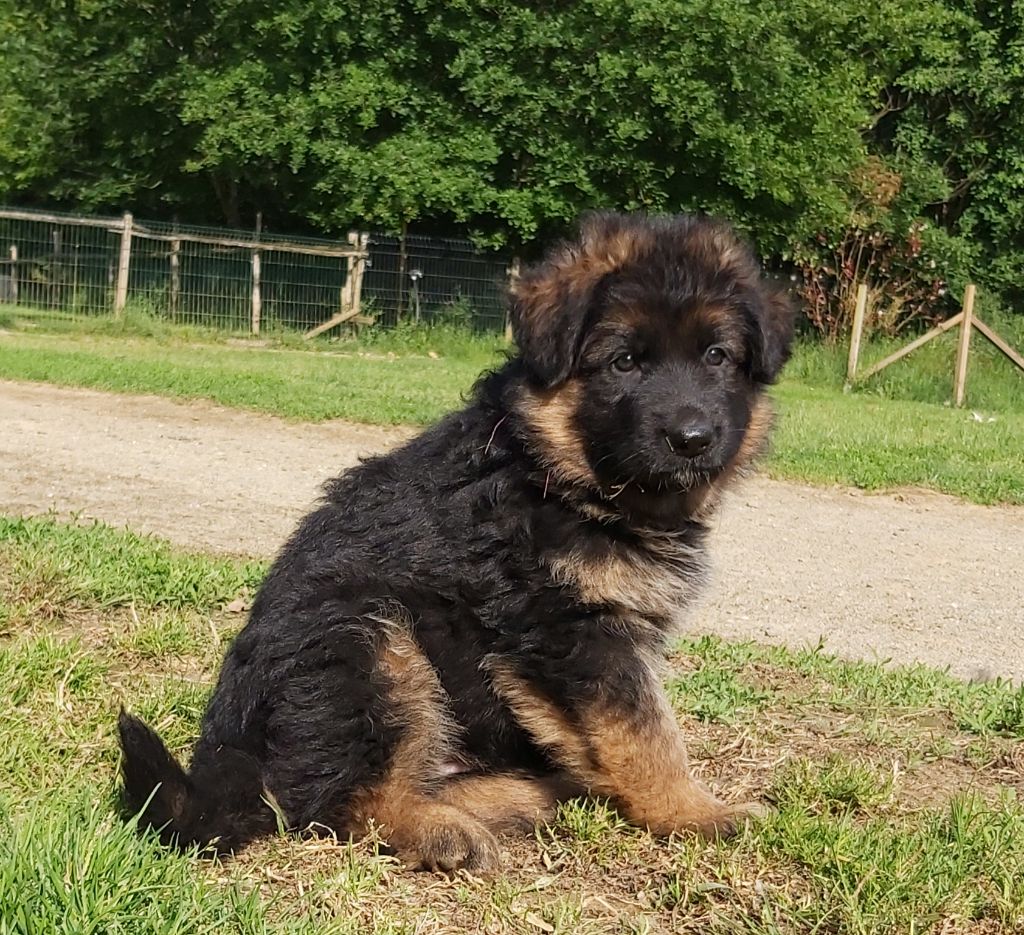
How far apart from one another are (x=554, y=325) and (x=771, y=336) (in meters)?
0.75

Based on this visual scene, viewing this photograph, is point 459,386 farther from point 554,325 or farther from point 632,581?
point 632,581

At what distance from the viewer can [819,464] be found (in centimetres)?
1023

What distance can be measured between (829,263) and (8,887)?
2717cm

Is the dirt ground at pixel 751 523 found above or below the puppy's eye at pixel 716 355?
below

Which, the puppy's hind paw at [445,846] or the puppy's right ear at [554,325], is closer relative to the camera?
the puppy's hind paw at [445,846]

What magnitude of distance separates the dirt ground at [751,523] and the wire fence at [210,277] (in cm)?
1175

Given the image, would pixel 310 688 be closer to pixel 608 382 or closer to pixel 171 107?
pixel 608 382

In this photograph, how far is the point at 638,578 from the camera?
333cm

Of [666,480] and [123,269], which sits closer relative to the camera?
[666,480]

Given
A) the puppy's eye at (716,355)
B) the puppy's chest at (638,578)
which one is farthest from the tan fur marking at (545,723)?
the puppy's eye at (716,355)

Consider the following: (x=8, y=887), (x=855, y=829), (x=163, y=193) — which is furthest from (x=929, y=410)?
(x=163, y=193)

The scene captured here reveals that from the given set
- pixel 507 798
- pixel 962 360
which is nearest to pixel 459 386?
pixel 962 360

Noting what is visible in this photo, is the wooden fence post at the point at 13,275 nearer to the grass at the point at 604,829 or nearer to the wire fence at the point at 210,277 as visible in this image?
the wire fence at the point at 210,277

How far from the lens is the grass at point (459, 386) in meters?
10.4
